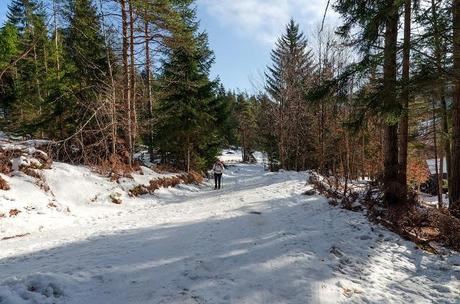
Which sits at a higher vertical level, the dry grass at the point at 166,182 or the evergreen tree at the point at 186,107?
the evergreen tree at the point at 186,107

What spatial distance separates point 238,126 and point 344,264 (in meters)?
61.7

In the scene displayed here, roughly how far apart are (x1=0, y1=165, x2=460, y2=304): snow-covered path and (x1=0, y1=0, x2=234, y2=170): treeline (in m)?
6.82

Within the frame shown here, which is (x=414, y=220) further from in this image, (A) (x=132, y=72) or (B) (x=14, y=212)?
(A) (x=132, y=72)

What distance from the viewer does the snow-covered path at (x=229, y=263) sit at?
4.96 metres

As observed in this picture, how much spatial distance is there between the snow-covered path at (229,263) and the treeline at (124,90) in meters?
6.82

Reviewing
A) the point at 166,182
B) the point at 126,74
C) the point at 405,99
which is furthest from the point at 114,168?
the point at 405,99

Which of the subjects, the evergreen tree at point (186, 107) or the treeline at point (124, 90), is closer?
the treeline at point (124, 90)

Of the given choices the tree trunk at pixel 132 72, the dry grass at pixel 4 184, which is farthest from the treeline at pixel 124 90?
the dry grass at pixel 4 184

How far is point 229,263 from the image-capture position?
20.0 ft

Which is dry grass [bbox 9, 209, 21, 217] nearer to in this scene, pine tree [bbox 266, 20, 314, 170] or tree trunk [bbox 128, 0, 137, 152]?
tree trunk [bbox 128, 0, 137, 152]

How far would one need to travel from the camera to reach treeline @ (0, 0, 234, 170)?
1655cm

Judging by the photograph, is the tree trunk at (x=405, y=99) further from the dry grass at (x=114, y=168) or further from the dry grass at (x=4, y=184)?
the dry grass at (x=4, y=184)

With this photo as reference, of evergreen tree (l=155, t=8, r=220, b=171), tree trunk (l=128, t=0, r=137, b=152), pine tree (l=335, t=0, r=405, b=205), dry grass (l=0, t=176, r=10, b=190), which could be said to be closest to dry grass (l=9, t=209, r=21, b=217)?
dry grass (l=0, t=176, r=10, b=190)

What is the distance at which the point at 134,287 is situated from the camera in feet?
16.7
